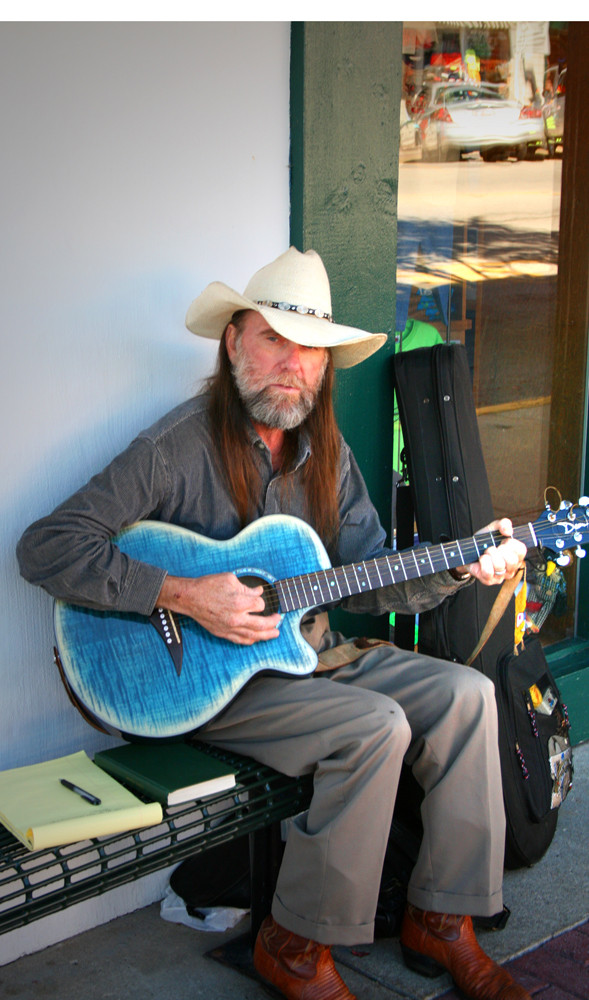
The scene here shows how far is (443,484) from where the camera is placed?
276 centimetres

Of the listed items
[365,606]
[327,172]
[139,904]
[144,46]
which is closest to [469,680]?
[365,606]

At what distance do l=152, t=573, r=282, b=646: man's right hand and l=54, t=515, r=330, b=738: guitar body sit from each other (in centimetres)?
4

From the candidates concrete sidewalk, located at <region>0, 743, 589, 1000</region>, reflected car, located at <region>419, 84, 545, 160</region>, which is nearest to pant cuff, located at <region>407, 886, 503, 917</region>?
→ concrete sidewalk, located at <region>0, 743, 589, 1000</region>

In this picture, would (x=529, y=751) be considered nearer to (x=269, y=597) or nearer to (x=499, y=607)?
(x=499, y=607)

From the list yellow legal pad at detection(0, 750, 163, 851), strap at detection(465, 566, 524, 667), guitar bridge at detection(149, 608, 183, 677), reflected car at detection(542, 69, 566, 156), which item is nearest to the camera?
yellow legal pad at detection(0, 750, 163, 851)

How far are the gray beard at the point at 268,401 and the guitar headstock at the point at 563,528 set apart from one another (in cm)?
65

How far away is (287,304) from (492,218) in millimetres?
1589

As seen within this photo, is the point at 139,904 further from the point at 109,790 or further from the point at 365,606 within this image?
the point at 365,606

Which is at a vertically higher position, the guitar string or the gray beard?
the gray beard

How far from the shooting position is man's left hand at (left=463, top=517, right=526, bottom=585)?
2.33 metres

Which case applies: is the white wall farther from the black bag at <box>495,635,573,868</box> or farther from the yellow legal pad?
the black bag at <box>495,635,573,868</box>

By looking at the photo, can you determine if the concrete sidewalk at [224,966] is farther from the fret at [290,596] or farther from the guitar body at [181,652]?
the fret at [290,596]

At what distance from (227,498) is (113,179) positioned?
2.70 feet

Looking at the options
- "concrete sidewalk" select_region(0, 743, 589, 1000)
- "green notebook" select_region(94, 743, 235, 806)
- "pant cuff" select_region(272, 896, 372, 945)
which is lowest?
"concrete sidewalk" select_region(0, 743, 589, 1000)
